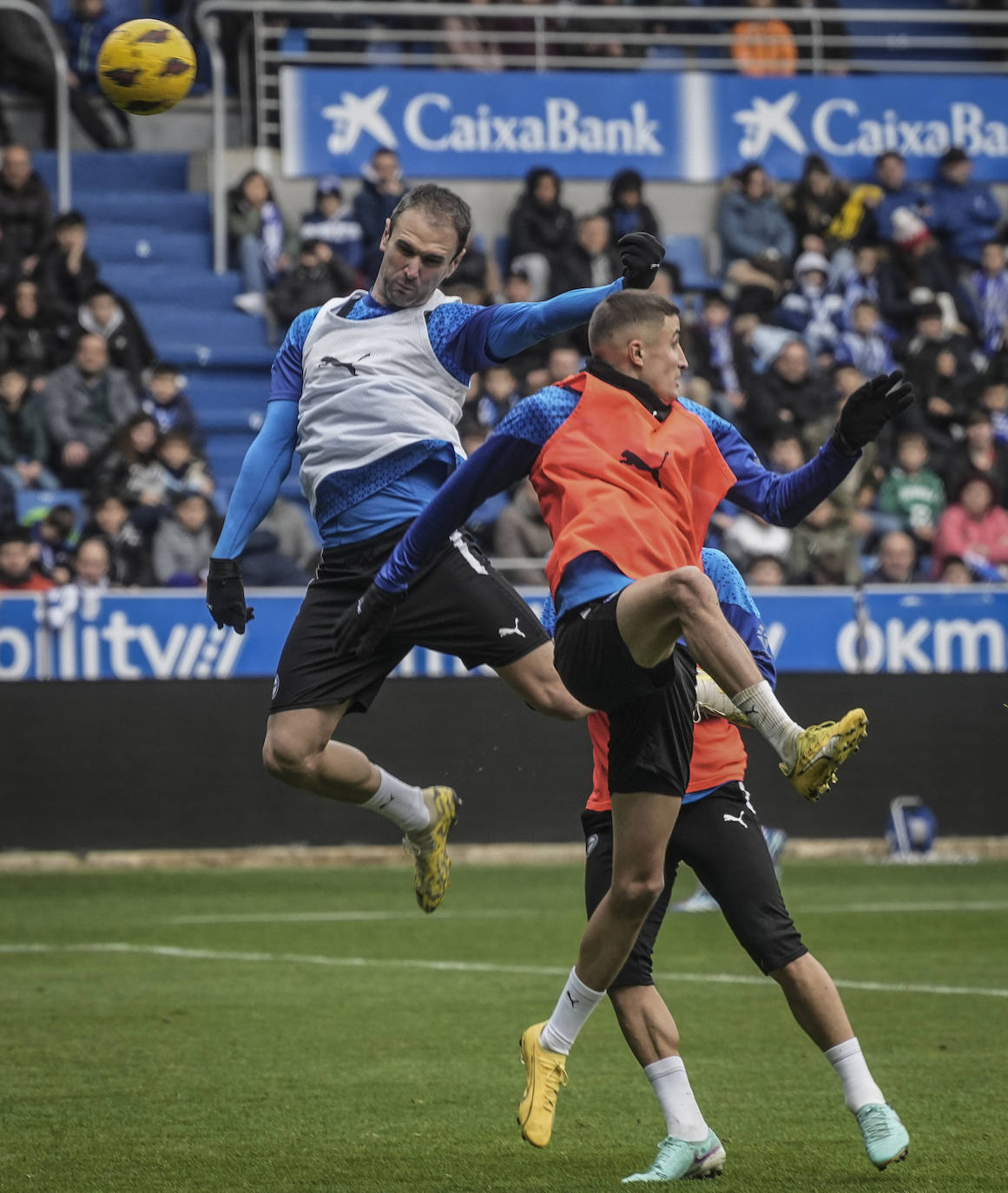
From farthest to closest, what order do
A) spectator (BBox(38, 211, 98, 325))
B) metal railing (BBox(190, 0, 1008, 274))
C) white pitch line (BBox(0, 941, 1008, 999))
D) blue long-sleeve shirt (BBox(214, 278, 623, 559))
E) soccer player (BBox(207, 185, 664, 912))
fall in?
metal railing (BBox(190, 0, 1008, 274)) < spectator (BBox(38, 211, 98, 325)) < white pitch line (BBox(0, 941, 1008, 999)) < soccer player (BBox(207, 185, 664, 912)) < blue long-sleeve shirt (BBox(214, 278, 623, 559))

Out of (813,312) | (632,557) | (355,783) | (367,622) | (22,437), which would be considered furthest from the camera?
(813,312)

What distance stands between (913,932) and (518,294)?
28.9ft

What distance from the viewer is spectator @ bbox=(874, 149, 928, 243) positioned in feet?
68.0

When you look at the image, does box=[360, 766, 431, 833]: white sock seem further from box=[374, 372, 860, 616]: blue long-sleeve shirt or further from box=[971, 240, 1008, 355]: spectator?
box=[971, 240, 1008, 355]: spectator

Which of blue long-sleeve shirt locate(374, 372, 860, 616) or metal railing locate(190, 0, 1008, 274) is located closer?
blue long-sleeve shirt locate(374, 372, 860, 616)

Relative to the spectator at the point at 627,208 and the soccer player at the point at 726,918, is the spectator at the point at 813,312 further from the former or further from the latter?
the soccer player at the point at 726,918

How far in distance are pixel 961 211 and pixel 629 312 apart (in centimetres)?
1631

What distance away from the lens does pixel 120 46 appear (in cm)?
750

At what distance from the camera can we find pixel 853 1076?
545cm

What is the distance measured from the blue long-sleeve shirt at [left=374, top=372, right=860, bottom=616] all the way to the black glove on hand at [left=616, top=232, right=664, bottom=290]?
1.19ft

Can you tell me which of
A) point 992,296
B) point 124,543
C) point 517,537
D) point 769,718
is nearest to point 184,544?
point 124,543

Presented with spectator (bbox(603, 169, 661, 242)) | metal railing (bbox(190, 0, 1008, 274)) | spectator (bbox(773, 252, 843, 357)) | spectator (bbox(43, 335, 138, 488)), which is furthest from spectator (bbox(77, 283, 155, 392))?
spectator (bbox(773, 252, 843, 357))

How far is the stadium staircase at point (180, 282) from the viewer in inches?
758

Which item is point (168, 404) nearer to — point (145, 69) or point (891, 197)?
point (891, 197)
